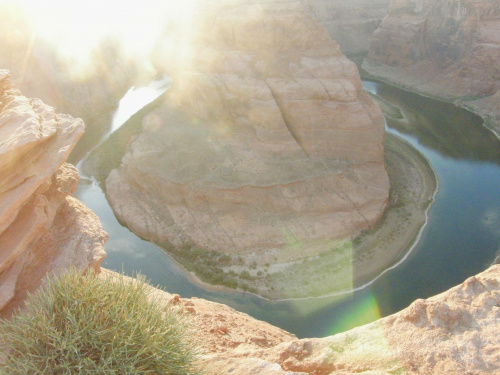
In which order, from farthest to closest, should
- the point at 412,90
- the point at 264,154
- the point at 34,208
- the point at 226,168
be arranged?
1. the point at 412,90
2. the point at 264,154
3. the point at 226,168
4. the point at 34,208

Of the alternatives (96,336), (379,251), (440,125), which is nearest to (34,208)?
(96,336)

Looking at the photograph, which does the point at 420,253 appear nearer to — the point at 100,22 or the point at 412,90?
the point at 412,90

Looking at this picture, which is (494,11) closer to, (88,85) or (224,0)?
(224,0)

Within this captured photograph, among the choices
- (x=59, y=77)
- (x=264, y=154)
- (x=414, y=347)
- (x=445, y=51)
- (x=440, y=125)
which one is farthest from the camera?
(x=445, y=51)

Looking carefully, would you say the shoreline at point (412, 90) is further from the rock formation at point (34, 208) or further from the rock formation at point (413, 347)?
the rock formation at point (34, 208)

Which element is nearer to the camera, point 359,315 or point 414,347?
point 414,347
